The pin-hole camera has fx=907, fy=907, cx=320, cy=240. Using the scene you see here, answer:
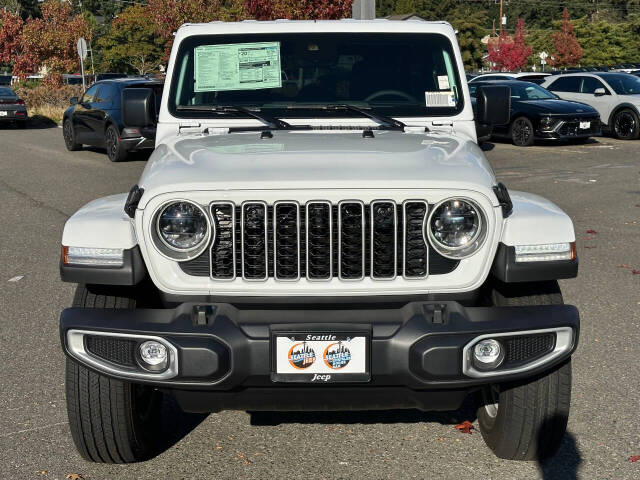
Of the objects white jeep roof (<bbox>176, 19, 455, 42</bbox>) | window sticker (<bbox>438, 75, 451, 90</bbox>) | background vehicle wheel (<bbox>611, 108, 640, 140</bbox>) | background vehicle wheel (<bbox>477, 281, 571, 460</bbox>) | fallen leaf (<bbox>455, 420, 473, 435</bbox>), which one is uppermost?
white jeep roof (<bbox>176, 19, 455, 42</bbox>)

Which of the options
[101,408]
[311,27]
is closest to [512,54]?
[311,27]

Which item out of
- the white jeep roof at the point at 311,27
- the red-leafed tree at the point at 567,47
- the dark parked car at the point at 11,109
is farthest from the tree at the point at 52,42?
the red-leafed tree at the point at 567,47

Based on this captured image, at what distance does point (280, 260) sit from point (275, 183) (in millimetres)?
305

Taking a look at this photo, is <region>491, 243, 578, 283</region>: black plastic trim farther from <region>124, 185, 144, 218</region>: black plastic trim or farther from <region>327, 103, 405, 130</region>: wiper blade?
<region>124, 185, 144, 218</region>: black plastic trim

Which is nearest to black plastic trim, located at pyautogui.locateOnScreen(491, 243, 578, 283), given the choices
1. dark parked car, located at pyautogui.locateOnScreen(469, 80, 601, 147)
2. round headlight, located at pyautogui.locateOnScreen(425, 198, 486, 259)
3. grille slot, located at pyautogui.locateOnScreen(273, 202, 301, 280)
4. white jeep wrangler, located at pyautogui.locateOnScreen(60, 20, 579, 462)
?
white jeep wrangler, located at pyautogui.locateOnScreen(60, 20, 579, 462)

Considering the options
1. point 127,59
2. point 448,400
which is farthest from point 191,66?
point 127,59

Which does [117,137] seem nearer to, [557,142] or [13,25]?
[557,142]

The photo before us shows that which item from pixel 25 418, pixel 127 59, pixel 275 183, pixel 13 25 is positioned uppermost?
pixel 275 183

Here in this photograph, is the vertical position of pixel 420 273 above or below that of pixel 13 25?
above

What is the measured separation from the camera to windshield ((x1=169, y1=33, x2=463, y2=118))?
16.0 ft

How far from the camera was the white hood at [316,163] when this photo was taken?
11.4 ft

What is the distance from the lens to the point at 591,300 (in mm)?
6914

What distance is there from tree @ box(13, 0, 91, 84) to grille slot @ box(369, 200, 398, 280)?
4060 cm

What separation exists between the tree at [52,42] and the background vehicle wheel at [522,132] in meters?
27.7
